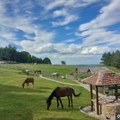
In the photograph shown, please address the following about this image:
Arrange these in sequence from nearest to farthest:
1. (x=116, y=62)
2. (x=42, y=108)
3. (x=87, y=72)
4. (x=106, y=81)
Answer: (x=106, y=81) < (x=42, y=108) < (x=87, y=72) < (x=116, y=62)

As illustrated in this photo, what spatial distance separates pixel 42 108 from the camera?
2742cm

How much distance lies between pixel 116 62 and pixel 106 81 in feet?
408

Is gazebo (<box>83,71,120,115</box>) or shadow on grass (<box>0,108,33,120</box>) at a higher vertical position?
gazebo (<box>83,71,120,115</box>)

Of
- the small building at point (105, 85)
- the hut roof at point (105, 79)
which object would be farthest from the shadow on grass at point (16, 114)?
the hut roof at point (105, 79)

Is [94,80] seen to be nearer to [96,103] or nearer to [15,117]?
[96,103]

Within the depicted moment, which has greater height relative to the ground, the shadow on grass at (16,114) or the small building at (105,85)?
the small building at (105,85)

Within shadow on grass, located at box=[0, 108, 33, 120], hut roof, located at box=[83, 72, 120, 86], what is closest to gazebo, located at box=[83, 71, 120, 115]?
hut roof, located at box=[83, 72, 120, 86]

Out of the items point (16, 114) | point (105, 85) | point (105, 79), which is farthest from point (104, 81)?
point (16, 114)

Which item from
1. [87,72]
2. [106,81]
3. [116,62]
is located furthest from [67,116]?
[116,62]

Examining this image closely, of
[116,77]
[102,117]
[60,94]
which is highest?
[116,77]

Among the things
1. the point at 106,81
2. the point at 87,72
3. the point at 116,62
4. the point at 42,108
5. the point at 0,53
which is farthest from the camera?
the point at 0,53

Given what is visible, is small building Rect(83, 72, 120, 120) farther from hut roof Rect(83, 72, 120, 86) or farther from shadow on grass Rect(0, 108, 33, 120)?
shadow on grass Rect(0, 108, 33, 120)

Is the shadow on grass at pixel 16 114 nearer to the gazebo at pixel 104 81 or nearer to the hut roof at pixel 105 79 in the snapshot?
the gazebo at pixel 104 81

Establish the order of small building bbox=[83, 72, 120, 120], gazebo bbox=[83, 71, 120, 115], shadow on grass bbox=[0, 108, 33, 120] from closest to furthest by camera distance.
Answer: shadow on grass bbox=[0, 108, 33, 120]
small building bbox=[83, 72, 120, 120]
gazebo bbox=[83, 71, 120, 115]
